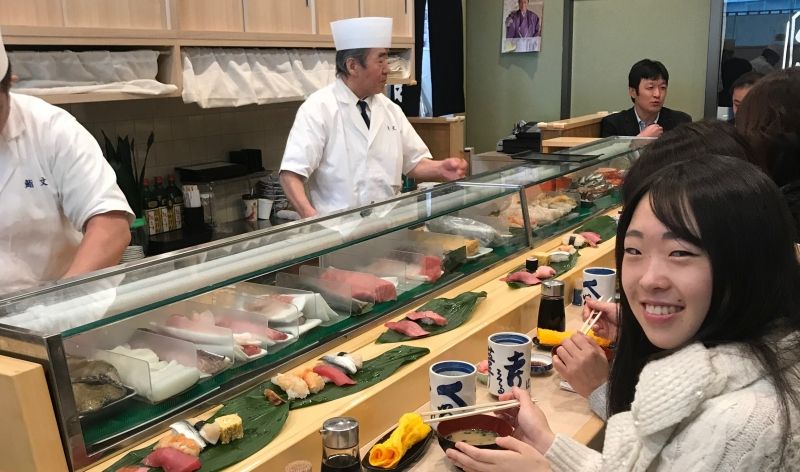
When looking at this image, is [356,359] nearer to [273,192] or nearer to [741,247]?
[741,247]

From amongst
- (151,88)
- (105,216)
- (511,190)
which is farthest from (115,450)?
(151,88)

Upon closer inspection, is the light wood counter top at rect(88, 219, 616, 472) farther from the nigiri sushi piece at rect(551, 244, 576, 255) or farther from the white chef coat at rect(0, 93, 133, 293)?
the white chef coat at rect(0, 93, 133, 293)

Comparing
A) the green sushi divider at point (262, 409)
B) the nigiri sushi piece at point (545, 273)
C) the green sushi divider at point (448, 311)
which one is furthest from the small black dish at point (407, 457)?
the nigiri sushi piece at point (545, 273)

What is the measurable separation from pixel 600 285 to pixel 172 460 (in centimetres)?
136

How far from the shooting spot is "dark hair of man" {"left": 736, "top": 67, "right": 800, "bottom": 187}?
2.15m

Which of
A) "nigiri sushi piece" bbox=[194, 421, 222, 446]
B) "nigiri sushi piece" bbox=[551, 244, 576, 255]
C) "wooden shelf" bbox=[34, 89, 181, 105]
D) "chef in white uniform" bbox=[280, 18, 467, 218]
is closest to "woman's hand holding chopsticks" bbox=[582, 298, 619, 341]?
"nigiri sushi piece" bbox=[551, 244, 576, 255]

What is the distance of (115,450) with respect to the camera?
1.27 meters

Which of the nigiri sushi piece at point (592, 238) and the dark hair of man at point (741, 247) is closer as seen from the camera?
the dark hair of man at point (741, 247)

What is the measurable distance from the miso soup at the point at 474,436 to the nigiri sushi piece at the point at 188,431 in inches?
17.9

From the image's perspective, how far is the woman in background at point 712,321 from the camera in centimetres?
100

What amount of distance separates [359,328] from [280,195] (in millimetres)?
2942

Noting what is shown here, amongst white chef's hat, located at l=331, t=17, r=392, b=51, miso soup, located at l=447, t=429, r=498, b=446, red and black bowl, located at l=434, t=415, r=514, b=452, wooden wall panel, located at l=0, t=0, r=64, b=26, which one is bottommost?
miso soup, located at l=447, t=429, r=498, b=446

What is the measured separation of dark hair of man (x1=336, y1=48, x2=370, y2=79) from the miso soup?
2.51m

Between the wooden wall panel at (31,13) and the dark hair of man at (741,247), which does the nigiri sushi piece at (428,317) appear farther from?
the wooden wall panel at (31,13)
